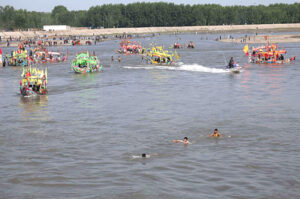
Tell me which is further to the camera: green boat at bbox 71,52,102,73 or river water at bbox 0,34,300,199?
green boat at bbox 71,52,102,73

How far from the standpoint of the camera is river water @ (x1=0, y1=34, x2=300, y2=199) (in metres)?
24.2

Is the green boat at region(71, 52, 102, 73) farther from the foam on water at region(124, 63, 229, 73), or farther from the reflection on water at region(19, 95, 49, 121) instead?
the reflection on water at region(19, 95, 49, 121)

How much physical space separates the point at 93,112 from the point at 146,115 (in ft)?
17.7

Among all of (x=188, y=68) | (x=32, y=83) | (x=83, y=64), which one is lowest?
(x=188, y=68)

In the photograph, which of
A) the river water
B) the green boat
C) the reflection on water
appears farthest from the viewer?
the green boat

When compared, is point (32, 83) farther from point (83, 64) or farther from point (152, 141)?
point (152, 141)

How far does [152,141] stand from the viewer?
32406 mm

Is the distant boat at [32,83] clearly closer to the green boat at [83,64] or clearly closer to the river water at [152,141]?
the river water at [152,141]

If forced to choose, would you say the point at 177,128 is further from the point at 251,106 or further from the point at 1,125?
the point at 1,125

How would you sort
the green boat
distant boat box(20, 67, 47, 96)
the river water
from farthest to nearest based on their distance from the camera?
the green boat < distant boat box(20, 67, 47, 96) < the river water

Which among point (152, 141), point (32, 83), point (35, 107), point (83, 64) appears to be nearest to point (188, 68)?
point (83, 64)

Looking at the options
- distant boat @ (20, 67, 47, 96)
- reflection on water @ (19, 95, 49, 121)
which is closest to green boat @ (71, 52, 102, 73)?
distant boat @ (20, 67, 47, 96)

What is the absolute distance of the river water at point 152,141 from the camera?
24172 millimetres

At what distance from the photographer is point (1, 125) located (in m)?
38.8
